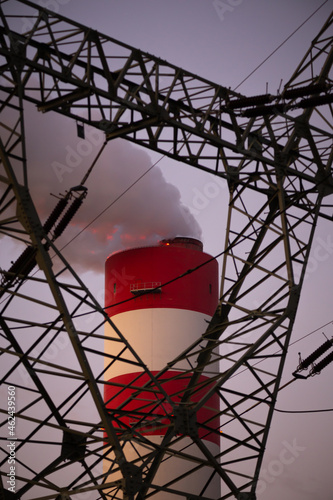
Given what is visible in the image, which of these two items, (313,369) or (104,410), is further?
(313,369)

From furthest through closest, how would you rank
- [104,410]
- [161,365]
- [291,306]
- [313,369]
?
Answer: [161,365]
[313,369]
[291,306]
[104,410]

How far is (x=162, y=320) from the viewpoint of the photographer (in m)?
28.1

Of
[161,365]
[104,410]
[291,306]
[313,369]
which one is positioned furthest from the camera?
[161,365]

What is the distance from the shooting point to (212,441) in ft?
92.1

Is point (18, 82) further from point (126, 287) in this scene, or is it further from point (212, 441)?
point (212, 441)

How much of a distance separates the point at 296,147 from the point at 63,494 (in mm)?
8778

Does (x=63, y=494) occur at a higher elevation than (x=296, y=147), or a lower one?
lower

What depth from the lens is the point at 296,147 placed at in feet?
59.2

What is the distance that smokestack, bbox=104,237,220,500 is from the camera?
2733cm

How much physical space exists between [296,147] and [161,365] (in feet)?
38.5

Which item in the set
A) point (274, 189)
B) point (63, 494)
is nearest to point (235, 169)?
point (274, 189)

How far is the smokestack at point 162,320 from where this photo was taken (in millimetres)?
27328

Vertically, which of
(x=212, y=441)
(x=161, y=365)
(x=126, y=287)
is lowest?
(x=212, y=441)

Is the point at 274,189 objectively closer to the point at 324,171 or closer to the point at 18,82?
the point at 324,171
